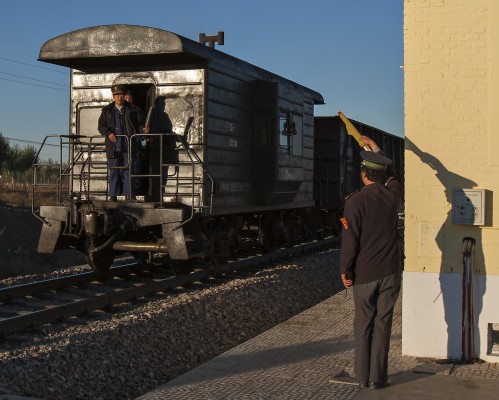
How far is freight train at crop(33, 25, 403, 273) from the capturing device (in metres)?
10.7

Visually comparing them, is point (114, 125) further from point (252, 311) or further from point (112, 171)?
point (252, 311)

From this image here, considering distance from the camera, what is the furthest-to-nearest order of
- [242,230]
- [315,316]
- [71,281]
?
[242,230], [71,281], [315,316]

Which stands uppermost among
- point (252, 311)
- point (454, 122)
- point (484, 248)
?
point (454, 122)

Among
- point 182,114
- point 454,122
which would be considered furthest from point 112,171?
point 454,122

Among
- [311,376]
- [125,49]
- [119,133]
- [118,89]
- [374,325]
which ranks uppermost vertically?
[125,49]

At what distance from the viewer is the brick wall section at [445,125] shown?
6324mm

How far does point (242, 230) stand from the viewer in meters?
14.9

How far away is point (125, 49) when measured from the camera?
36.2 ft

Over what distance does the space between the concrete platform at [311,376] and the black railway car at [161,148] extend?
3765mm

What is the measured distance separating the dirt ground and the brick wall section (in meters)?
10.2

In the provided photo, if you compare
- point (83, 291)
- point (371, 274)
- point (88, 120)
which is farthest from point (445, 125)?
point (88, 120)

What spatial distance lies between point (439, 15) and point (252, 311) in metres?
5.00

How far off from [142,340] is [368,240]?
3150 mm

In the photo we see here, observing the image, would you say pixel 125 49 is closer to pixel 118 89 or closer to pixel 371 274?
pixel 118 89
